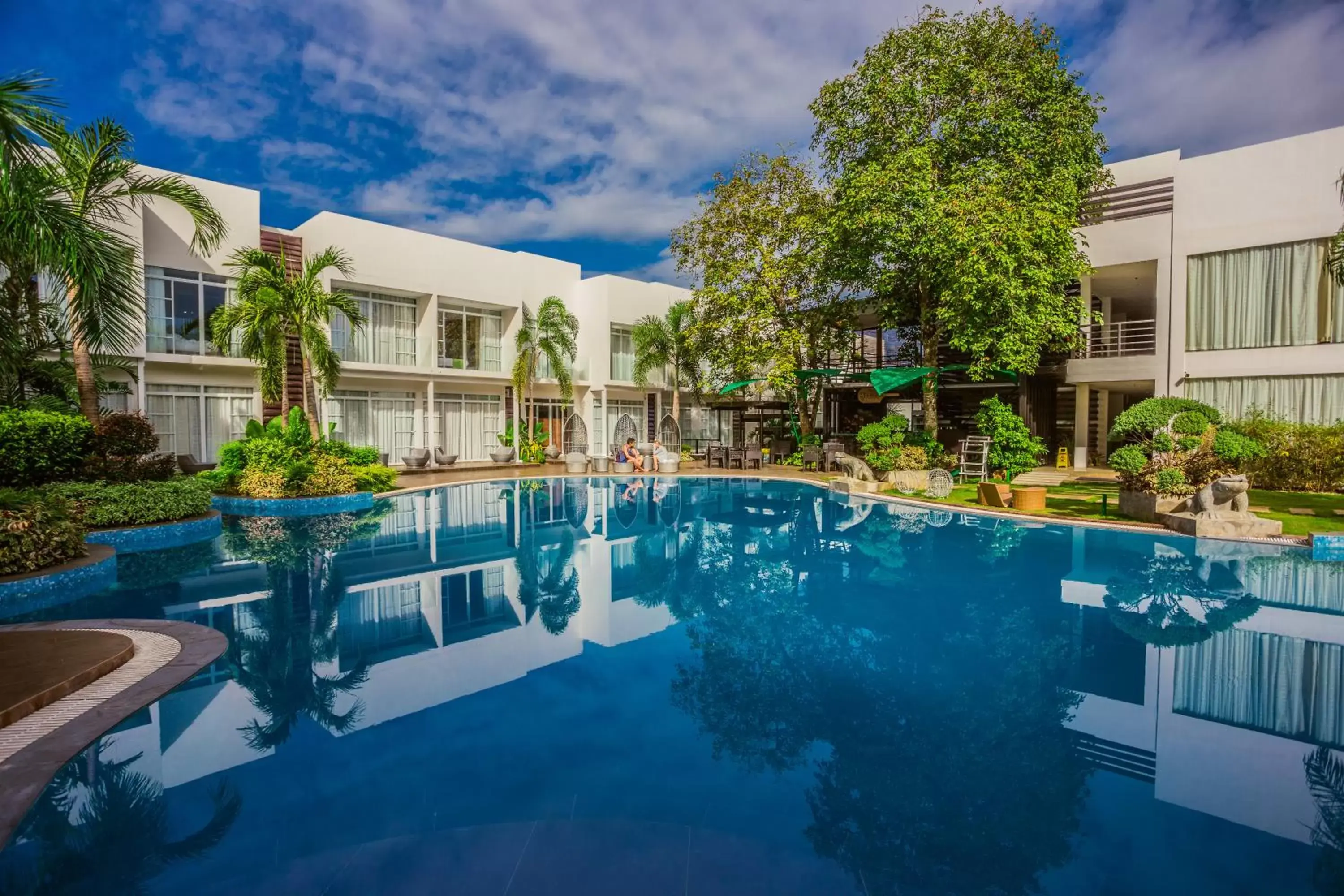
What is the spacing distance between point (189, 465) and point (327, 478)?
5.56 m

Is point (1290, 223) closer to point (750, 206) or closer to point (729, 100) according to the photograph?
point (750, 206)

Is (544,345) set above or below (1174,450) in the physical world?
above

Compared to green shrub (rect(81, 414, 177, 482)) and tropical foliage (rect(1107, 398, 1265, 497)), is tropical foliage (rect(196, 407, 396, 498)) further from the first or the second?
tropical foliage (rect(1107, 398, 1265, 497))

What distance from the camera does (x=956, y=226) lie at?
15609 mm

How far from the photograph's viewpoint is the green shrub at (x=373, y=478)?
49.9ft

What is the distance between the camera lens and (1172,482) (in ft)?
38.2

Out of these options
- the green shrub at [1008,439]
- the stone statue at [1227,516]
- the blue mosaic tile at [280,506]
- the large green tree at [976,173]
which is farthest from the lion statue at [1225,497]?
the blue mosaic tile at [280,506]

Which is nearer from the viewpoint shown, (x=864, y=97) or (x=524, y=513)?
(x=524, y=513)

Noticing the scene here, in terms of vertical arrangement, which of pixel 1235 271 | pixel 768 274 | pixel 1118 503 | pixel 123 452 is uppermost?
pixel 768 274

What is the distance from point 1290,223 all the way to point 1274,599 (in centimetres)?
1439

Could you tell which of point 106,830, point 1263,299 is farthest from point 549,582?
point 1263,299

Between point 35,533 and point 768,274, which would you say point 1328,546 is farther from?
point 35,533

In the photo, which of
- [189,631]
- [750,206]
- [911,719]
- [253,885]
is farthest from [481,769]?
[750,206]

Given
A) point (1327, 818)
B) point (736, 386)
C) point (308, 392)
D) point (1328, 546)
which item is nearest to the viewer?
point (1327, 818)
